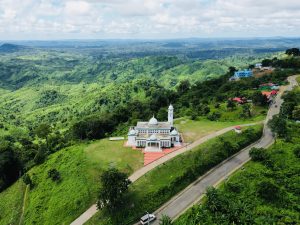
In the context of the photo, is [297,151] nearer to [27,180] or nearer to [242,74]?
[27,180]

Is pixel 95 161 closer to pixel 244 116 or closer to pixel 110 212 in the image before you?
pixel 110 212

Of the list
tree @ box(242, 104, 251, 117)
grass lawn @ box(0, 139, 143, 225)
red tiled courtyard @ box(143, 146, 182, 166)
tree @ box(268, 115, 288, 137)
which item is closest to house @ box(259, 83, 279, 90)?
tree @ box(242, 104, 251, 117)

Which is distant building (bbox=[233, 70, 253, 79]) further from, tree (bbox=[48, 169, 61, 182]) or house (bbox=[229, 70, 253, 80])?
tree (bbox=[48, 169, 61, 182])

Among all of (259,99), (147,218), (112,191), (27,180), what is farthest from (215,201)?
(259,99)

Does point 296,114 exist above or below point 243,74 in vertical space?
below

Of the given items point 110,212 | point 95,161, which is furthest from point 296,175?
point 95,161

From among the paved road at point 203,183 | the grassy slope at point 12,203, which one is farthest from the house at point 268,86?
the grassy slope at point 12,203
